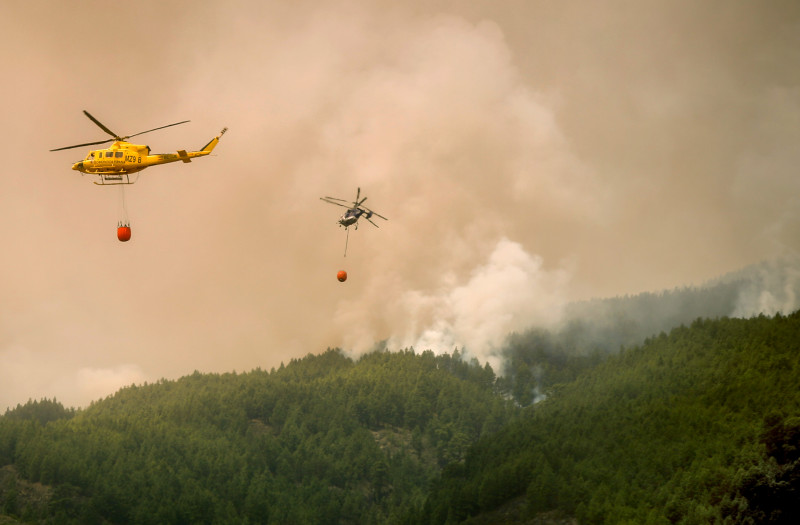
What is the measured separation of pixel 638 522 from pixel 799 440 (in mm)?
30098

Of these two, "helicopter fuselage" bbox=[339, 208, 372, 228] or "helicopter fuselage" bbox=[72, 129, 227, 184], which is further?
"helicopter fuselage" bbox=[339, 208, 372, 228]

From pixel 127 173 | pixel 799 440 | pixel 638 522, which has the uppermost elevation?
pixel 127 173

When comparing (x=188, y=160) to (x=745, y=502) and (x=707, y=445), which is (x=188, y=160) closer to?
(x=745, y=502)

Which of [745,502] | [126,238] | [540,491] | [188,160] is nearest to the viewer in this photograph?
[126,238]

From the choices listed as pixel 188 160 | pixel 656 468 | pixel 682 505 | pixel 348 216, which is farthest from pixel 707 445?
pixel 188 160

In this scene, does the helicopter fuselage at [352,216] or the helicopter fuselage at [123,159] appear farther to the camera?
the helicopter fuselage at [352,216]

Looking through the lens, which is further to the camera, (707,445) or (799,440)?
(707,445)

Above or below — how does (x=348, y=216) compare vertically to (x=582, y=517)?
above

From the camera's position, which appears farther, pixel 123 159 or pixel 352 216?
pixel 352 216

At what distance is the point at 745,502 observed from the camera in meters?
152

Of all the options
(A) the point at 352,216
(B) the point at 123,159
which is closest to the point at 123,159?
(B) the point at 123,159

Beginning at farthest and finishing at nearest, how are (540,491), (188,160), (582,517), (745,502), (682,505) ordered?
1. (540,491)
2. (582,517)
3. (682,505)
4. (745,502)
5. (188,160)

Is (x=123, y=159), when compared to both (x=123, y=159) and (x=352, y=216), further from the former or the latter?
(x=352, y=216)

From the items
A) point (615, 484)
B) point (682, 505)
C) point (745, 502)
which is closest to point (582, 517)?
point (615, 484)
